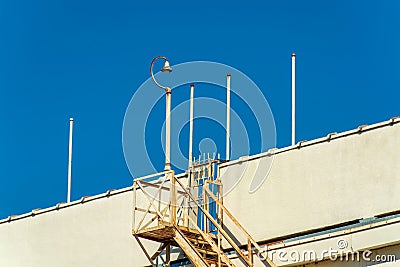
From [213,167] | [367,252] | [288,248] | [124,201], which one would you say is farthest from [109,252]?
[367,252]

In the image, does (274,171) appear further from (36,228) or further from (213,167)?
(36,228)

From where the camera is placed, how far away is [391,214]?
33750 mm

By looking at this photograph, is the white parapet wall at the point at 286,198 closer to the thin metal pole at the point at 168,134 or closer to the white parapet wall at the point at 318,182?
the white parapet wall at the point at 318,182

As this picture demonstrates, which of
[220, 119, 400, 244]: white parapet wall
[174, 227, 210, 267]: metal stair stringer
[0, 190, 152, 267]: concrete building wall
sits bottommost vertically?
[174, 227, 210, 267]: metal stair stringer

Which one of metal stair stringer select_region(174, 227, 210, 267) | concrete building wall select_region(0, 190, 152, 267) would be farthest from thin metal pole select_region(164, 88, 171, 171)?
concrete building wall select_region(0, 190, 152, 267)

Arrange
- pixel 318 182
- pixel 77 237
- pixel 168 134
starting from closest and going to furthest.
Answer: pixel 318 182 → pixel 168 134 → pixel 77 237

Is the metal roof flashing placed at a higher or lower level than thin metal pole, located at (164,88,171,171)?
lower

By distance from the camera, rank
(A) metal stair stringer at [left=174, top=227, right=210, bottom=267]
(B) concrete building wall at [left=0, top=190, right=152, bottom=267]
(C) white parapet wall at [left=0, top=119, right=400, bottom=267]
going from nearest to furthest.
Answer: (C) white parapet wall at [left=0, top=119, right=400, bottom=267] → (A) metal stair stringer at [left=174, top=227, right=210, bottom=267] → (B) concrete building wall at [left=0, top=190, right=152, bottom=267]

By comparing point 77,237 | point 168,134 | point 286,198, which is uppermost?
point 168,134

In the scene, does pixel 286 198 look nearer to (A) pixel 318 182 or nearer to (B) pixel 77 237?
(A) pixel 318 182

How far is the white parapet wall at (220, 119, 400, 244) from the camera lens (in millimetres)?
34250

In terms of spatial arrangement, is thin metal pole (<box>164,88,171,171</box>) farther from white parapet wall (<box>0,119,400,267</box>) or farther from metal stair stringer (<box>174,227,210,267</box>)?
metal stair stringer (<box>174,227,210,267</box>)

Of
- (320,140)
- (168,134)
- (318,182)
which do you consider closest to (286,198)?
(318,182)

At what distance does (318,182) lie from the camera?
1409 inches
